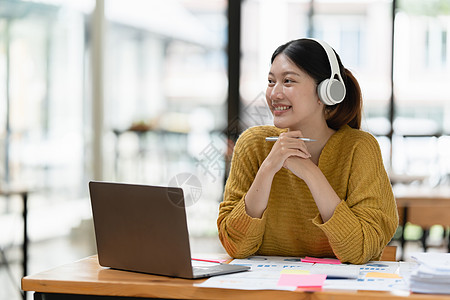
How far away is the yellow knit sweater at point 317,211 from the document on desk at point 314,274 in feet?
0.24

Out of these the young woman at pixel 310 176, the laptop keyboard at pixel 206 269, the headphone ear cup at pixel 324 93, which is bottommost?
the laptop keyboard at pixel 206 269

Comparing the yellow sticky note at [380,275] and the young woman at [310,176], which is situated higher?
the young woman at [310,176]

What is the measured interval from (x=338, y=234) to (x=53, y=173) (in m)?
3.23

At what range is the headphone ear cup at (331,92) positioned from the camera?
68.7 inches

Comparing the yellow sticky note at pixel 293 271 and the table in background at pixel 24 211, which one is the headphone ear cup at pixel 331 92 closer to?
the yellow sticky note at pixel 293 271

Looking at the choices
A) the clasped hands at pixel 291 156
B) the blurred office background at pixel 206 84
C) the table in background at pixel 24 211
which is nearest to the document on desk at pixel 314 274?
the clasped hands at pixel 291 156

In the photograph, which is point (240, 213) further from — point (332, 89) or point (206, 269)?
point (332, 89)

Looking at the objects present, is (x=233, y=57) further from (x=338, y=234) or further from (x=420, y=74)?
(x=338, y=234)

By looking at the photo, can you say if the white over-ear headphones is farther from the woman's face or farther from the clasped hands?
the clasped hands

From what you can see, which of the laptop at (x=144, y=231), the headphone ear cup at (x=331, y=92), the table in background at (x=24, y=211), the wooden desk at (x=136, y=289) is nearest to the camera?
the wooden desk at (x=136, y=289)

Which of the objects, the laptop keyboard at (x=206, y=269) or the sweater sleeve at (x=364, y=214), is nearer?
the laptop keyboard at (x=206, y=269)

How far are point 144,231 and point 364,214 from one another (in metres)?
0.60

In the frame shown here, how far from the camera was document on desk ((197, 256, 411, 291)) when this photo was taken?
1.26 metres

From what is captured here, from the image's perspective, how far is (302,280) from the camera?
4.29 ft
